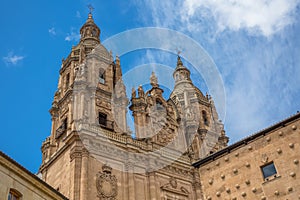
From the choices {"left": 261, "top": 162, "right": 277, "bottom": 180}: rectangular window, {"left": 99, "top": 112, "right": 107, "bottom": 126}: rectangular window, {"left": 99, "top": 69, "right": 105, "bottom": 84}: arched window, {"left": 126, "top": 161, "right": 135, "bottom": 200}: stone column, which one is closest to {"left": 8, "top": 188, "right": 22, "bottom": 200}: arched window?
{"left": 261, "top": 162, "right": 277, "bottom": 180}: rectangular window

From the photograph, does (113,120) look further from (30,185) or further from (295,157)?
(295,157)

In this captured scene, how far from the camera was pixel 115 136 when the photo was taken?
3394cm

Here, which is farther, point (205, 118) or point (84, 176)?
point (205, 118)

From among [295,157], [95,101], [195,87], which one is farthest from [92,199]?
[195,87]

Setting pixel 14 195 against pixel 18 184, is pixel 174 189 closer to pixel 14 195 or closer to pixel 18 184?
pixel 18 184

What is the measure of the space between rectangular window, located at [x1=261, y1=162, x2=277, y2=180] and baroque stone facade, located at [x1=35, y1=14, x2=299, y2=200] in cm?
606

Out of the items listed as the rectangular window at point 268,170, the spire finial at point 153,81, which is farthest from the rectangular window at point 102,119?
the rectangular window at point 268,170

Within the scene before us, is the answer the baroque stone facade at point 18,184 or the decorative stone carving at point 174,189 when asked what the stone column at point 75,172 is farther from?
the baroque stone facade at point 18,184

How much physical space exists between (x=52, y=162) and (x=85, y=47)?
11702mm

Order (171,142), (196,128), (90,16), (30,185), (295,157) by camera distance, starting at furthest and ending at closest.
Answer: (90,16), (196,128), (171,142), (30,185), (295,157)

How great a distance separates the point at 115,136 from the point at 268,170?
18386 mm

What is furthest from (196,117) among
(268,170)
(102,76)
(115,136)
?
(268,170)

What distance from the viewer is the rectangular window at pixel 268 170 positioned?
55.0 ft

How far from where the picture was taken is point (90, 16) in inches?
1871
